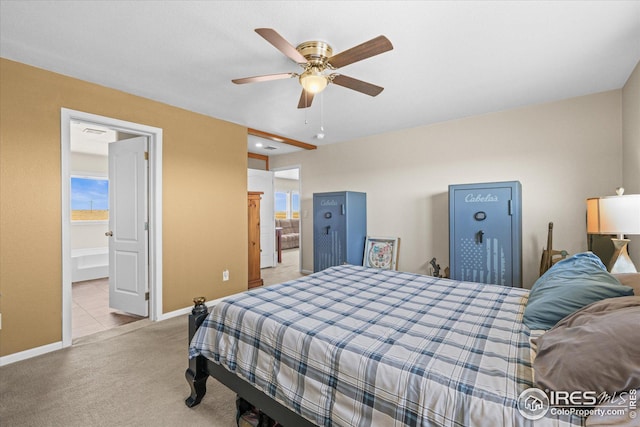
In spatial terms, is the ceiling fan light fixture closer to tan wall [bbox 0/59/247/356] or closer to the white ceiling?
the white ceiling

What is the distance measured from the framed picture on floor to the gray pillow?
10.4ft

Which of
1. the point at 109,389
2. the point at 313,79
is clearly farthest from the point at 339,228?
the point at 109,389

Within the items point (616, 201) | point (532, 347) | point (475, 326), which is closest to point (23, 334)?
point (475, 326)

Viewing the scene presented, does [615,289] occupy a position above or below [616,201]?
below

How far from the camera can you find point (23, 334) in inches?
95.8

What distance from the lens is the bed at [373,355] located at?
101 cm

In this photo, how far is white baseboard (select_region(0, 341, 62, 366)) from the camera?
2354 mm

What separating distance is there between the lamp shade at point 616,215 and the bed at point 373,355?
768mm

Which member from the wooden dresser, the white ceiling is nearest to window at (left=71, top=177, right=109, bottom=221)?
the wooden dresser

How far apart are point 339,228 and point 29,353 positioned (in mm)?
3506

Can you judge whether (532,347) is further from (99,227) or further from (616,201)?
(99,227)

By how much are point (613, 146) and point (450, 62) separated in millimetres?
2065

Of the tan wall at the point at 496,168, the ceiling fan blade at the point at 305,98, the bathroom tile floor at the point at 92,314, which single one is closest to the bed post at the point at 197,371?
the ceiling fan blade at the point at 305,98

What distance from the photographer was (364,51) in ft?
5.87
